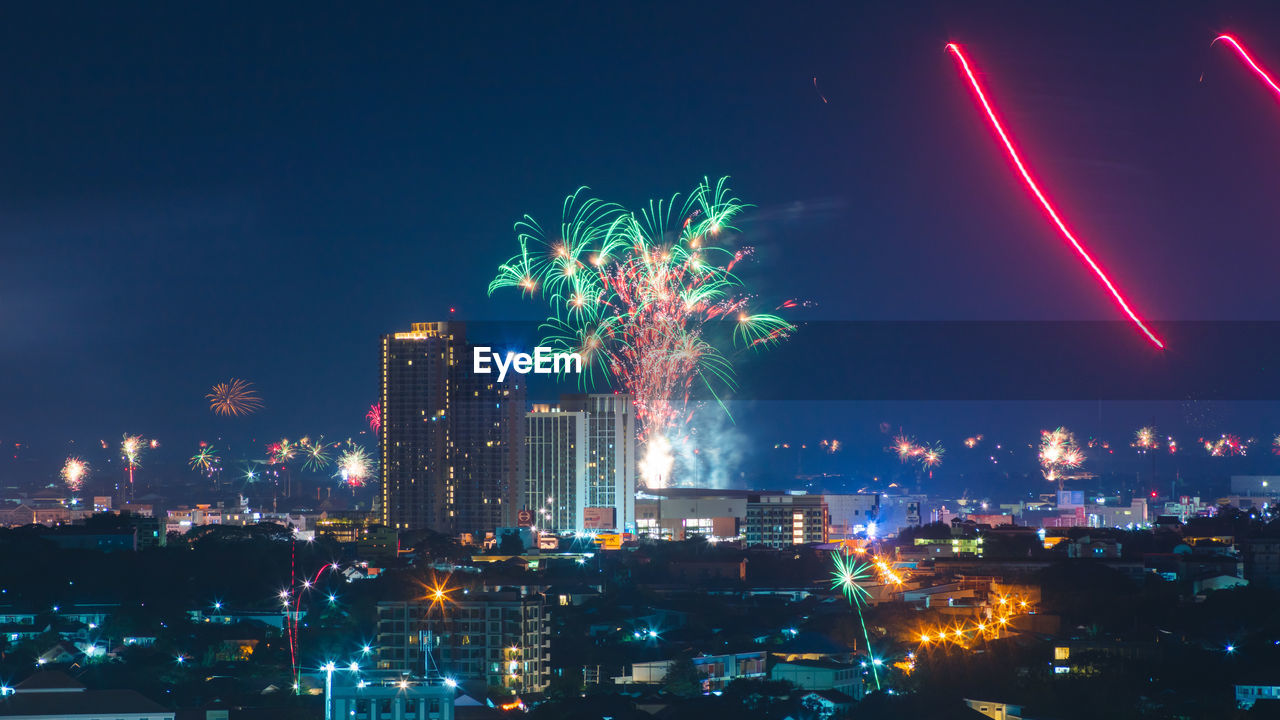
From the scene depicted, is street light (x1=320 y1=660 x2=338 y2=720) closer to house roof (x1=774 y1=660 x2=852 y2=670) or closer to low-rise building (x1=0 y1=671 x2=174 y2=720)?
low-rise building (x1=0 y1=671 x2=174 y2=720)

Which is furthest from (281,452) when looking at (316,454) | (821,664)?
(821,664)

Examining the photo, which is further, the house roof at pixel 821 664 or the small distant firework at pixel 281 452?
the small distant firework at pixel 281 452

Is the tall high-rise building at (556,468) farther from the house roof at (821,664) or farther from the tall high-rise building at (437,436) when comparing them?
the house roof at (821,664)

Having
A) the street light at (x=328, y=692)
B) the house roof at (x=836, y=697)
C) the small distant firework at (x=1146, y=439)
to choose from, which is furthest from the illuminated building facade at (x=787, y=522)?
the street light at (x=328, y=692)

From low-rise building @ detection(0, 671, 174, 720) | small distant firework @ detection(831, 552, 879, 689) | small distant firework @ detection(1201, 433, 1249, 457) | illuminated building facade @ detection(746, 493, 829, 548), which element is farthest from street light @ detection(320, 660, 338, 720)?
small distant firework @ detection(1201, 433, 1249, 457)

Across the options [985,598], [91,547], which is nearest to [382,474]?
[91,547]

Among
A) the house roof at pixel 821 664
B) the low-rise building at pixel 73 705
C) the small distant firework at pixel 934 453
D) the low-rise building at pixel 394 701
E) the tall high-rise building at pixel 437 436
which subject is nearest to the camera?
the low-rise building at pixel 394 701

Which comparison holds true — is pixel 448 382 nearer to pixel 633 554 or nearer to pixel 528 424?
pixel 528 424

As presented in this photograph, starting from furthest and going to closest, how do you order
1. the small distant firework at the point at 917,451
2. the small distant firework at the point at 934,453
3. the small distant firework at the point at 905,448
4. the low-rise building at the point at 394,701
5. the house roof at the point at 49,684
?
the small distant firework at the point at 934,453, the small distant firework at the point at 917,451, the small distant firework at the point at 905,448, the house roof at the point at 49,684, the low-rise building at the point at 394,701
